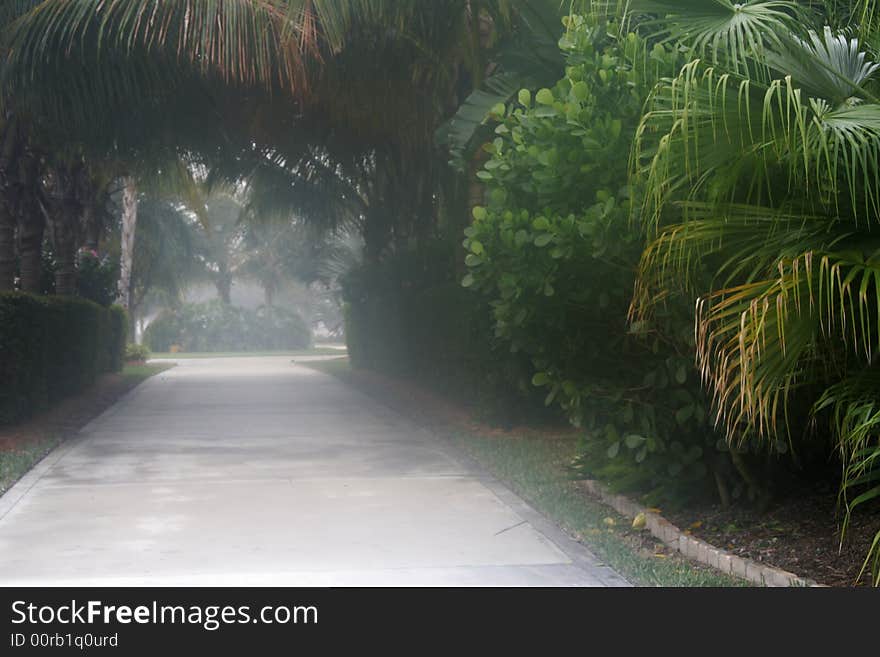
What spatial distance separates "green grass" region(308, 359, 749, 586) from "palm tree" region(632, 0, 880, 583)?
1215 millimetres

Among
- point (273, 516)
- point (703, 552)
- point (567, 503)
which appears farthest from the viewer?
point (567, 503)

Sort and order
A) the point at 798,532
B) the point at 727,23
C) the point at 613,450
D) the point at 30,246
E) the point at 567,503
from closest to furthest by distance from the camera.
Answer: the point at 727,23 < the point at 798,532 < the point at 613,450 < the point at 567,503 < the point at 30,246

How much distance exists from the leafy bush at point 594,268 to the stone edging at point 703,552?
245 mm

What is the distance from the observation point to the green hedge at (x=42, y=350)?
1312cm

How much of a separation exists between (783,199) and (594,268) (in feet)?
6.82

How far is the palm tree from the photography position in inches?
206

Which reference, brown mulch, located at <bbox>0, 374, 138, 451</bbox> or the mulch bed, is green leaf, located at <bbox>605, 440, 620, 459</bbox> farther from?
brown mulch, located at <bbox>0, 374, 138, 451</bbox>

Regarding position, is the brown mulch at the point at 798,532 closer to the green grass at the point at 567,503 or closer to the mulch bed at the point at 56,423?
the green grass at the point at 567,503

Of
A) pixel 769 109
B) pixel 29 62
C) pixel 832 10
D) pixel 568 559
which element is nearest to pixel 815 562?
pixel 568 559

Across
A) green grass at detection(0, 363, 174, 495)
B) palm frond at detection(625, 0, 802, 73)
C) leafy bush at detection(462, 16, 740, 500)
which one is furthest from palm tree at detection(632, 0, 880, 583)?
green grass at detection(0, 363, 174, 495)

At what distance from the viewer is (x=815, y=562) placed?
6578 millimetres

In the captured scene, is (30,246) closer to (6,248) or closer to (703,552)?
(6,248)

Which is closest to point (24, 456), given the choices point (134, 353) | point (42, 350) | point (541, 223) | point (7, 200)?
point (42, 350)

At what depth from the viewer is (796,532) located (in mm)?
7273
